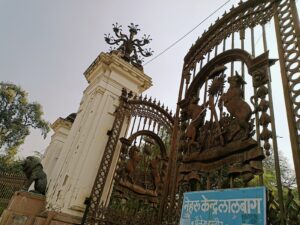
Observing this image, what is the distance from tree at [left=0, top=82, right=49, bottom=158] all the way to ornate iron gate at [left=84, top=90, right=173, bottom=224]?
18.8 m

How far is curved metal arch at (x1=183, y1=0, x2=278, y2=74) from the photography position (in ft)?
10.5

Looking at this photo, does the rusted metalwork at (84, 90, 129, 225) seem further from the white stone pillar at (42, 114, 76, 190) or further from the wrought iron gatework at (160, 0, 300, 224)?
the white stone pillar at (42, 114, 76, 190)

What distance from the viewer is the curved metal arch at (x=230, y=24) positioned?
10.5 feet

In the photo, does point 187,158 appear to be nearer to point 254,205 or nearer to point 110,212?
point 254,205

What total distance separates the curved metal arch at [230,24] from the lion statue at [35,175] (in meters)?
3.64

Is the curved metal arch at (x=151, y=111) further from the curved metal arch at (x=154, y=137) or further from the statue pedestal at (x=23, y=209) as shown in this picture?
the statue pedestal at (x=23, y=209)

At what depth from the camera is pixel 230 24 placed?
368 centimetres

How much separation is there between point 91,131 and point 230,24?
3067 mm

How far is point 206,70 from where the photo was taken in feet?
12.5

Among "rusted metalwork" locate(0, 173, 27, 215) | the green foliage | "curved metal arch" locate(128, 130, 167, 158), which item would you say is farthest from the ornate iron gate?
the green foliage

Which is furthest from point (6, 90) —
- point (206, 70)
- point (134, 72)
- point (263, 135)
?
point (263, 135)

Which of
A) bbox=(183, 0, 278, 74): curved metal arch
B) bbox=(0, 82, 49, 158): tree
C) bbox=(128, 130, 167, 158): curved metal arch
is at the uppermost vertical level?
bbox=(0, 82, 49, 158): tree

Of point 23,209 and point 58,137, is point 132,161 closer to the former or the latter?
point 23,209

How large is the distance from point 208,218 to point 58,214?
277 cm
